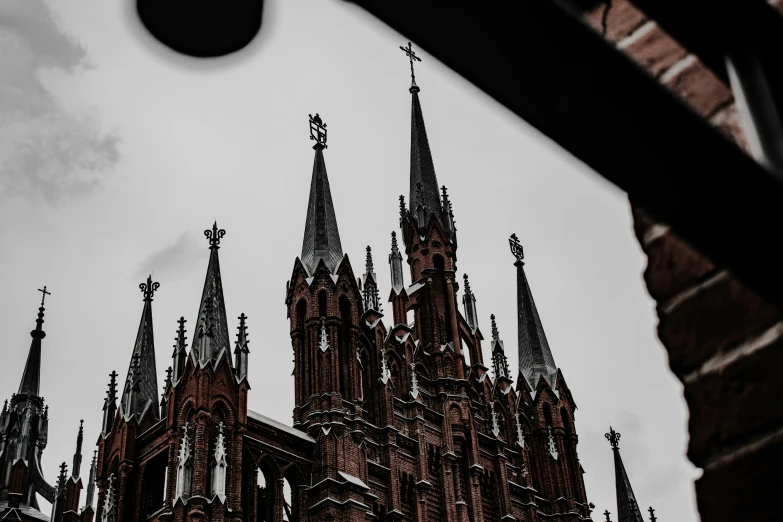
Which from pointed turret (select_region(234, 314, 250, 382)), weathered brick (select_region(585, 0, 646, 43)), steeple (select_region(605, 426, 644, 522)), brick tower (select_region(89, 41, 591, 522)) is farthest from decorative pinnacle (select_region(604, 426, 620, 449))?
weathered brick (select_region(585, 0, 646, 43))

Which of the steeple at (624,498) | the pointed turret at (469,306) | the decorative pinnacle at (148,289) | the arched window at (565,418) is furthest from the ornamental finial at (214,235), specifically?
the steeple at (624,498)

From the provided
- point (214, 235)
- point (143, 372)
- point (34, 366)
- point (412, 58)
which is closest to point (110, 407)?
point (143, 372)

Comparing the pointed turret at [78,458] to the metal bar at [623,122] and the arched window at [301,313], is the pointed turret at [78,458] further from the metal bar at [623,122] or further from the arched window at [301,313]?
the metal bar at [623,122]

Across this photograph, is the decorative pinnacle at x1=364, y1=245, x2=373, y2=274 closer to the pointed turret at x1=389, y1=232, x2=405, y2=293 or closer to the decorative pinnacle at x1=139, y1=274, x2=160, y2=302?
the pointed turret at x1=389, y1=232, x2=405, y2=293

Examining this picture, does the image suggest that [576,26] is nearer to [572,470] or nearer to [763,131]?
[763,131]

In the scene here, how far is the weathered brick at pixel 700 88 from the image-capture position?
2287 millimetres

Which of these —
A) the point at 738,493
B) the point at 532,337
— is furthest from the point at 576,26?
the point at 532,337

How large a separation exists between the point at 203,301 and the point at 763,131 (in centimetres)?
2808

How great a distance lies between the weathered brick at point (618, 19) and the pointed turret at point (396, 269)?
100 ft

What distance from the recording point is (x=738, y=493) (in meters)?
2.09

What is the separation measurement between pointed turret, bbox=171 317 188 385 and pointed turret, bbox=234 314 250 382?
1543mm

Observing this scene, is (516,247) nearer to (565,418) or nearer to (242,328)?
(565,418)

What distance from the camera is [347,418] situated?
27453 mm

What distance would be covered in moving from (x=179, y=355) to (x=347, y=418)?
538 centimetres
